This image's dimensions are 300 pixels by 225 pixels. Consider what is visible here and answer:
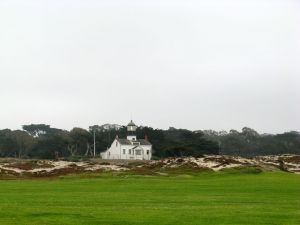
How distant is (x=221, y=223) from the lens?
15.2 m

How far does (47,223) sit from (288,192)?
16762mm

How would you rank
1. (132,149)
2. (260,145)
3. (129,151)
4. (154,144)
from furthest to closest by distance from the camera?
1. (260,145)
2. (154,144)
3. (129,151)
4. (132,149)

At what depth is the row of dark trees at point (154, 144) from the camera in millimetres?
113562

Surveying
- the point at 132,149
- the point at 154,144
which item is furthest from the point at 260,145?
the point at 132,149

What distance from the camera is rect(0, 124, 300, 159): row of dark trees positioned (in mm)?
113562

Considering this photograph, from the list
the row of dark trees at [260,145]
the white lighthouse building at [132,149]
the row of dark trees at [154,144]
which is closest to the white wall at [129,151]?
the white lighthouse building at [132,149]

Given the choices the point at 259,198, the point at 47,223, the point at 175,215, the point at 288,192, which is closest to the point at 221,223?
the point at 175,215

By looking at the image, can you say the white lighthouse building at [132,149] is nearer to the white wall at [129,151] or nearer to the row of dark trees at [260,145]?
the white wall at [129,151]

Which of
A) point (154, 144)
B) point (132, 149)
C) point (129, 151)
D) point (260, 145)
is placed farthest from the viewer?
point (260, 145)

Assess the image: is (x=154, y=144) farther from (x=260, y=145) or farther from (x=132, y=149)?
(x=260, y=145)

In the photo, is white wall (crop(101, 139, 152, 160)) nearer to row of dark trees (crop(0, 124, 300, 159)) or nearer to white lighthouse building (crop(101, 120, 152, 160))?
white lighthouse building (crop(101, 120, 152, 160))

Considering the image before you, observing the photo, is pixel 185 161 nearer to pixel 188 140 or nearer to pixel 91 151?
pixel 188 140

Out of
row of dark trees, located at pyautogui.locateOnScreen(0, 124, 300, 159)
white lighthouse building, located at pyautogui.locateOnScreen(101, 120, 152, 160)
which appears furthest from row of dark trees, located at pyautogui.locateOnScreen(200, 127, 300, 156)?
white lighthouse building, located at pyautogui.locateOnScreen(101, 120, 152, 160)

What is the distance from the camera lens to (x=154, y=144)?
123 metres
